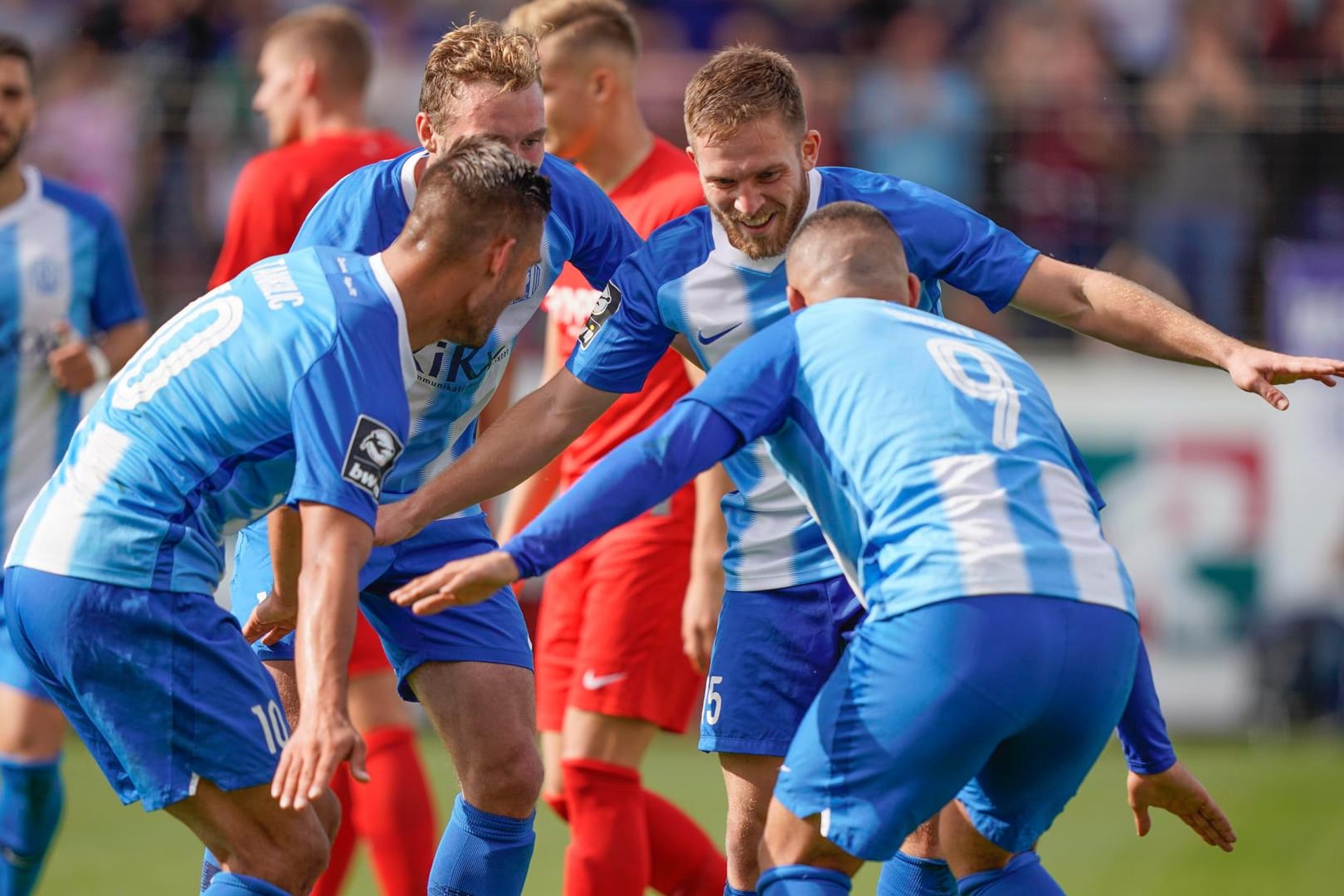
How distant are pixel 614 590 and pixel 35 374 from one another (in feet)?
8.04

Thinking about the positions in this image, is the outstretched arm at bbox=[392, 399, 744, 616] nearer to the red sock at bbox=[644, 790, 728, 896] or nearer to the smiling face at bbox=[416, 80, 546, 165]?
the smiling face at bbox=[416, 80, 546, 165]

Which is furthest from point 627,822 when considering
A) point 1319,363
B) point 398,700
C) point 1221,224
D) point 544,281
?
point 1221,224

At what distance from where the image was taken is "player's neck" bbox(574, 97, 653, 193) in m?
5.98

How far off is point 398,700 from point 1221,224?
7.43m

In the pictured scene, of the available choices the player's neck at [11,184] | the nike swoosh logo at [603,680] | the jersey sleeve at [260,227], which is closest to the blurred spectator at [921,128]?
the jersey sleeve at [260,227]

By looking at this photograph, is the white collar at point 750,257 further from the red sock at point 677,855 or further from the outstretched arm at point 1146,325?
the red sock at point 677,855

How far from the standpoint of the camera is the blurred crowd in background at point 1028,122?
11.3 m

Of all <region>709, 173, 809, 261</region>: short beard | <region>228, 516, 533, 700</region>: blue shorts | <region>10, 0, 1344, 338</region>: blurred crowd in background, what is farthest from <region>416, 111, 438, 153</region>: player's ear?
<region>10, 0, 1344, 338</region>: blurred crowd in background

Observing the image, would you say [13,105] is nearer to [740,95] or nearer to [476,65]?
[476,65]

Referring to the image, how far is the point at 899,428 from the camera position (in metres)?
3.47

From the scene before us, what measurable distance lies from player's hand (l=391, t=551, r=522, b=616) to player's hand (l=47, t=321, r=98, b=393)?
123 inches

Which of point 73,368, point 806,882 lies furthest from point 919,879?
point 73,368

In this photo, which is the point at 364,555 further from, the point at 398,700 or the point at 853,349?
the point at 398,700

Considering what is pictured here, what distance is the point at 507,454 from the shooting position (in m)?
4.36
